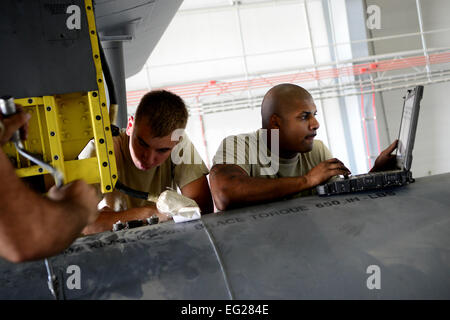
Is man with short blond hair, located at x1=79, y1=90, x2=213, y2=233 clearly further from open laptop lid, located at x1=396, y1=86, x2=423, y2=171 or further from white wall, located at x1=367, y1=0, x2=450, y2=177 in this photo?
white wall, located at x1=367, y1=0, x2=450, y2=177

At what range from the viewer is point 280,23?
9297mm

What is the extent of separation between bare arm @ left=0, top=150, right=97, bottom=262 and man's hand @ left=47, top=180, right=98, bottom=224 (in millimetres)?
17

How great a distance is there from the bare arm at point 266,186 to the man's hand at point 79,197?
0.89 meters

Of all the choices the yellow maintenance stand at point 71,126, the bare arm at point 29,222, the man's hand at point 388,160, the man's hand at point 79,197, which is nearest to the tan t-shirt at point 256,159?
the man's hand at point 388,160

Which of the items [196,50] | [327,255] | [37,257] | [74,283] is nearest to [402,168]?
[327,255]

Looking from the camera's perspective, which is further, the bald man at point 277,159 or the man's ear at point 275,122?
the man's ear at point 275,122

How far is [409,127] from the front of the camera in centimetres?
170

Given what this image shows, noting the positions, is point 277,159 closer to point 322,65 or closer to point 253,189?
point 253,189

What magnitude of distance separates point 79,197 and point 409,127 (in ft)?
4.29

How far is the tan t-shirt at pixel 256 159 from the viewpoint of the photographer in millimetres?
2074

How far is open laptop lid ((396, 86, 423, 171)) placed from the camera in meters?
1.66

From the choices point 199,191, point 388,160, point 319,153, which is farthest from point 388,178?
point 199,191

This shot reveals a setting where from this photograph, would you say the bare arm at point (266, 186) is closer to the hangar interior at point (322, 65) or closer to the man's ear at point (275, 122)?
the man's ear at point (275, 122)

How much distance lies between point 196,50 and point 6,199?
8600 millimetres
